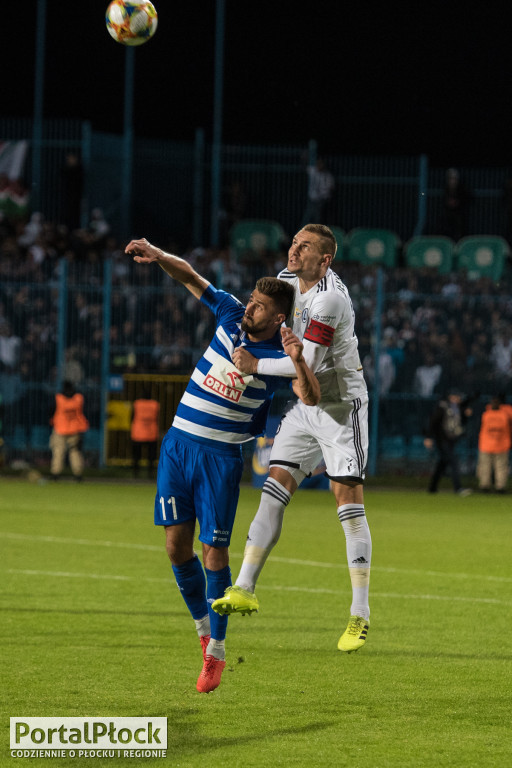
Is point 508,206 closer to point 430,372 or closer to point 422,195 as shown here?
point 422,195

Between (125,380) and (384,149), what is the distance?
14.1 m

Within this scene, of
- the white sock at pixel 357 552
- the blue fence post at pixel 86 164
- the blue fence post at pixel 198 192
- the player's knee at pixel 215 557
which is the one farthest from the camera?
the blue fence post at pixel 198 192

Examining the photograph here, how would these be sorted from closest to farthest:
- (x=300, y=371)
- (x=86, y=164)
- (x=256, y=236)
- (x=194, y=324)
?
1. (x=300, y=371)
2. (x=194, y=324)
3. (x=86, y=164)
4. (x=256, y=236)

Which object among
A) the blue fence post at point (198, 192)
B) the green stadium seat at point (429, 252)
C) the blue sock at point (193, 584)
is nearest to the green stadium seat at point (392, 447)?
the green stadium seat at point (429, 252)

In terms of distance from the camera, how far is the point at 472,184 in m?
32.4

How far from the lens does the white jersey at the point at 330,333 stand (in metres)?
7.22

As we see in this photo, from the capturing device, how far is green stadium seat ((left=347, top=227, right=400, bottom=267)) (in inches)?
1207

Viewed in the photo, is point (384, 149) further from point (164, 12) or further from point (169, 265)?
point (169, 265)

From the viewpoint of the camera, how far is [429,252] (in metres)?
30.5

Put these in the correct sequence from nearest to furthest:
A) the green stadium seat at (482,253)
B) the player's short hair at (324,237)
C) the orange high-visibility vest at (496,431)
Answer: the player's short hair at (324,237) < the orange high-visibility vest at (496,431) < the green stadium seat at (482,253)

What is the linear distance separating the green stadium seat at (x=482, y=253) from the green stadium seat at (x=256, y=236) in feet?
14.6

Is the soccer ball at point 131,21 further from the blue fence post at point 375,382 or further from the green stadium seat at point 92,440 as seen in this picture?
the green stadium seat at point 92,440

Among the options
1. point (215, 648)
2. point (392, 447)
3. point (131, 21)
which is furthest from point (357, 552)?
point (392, 447)

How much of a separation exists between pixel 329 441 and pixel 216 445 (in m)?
1.08
